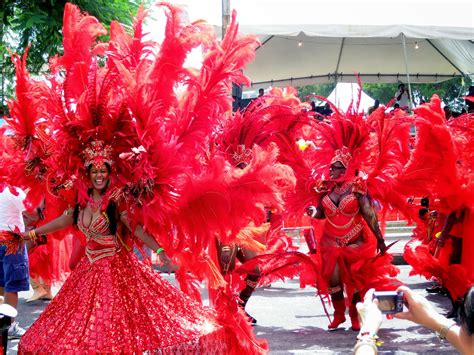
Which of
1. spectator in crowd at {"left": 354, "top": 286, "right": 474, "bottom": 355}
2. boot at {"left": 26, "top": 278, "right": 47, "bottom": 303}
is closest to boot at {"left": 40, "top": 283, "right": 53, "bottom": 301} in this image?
boot at {"left": 26, "top": 278, "right": 47, "bottom": 303}

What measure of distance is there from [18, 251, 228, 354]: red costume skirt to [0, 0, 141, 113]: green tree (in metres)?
5.84

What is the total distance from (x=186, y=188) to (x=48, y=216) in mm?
1819

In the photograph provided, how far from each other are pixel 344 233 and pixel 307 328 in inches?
43.6

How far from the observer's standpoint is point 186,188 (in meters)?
5.31

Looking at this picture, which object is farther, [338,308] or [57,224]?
[338,308]

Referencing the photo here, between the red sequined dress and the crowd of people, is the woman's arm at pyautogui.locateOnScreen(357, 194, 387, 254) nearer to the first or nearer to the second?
the crowd of people

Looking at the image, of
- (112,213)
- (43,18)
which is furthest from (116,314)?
(43,18)

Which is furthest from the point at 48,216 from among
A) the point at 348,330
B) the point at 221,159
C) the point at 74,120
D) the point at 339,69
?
the point at 339,69

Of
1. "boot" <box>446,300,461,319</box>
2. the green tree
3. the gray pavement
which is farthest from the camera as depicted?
the green tree

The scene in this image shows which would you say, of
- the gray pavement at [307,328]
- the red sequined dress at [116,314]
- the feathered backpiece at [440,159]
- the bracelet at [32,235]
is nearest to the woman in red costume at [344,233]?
the gray pavement at [307,328]

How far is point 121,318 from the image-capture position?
4.86m

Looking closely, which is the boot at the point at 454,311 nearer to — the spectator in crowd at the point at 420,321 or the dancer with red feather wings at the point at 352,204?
the dancer with red feather wings at the point at 352,204

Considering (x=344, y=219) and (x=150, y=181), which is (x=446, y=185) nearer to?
(x=344, y=219)

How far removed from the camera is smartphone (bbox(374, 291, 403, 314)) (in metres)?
2.54
